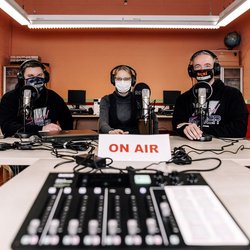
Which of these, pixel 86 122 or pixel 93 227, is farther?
pixel 86 122

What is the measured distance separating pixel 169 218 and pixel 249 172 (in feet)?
1.63

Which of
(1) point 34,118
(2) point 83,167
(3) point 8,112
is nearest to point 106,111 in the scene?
(1) point 34,118

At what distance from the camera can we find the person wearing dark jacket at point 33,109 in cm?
207

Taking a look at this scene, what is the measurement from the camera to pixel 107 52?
578cm

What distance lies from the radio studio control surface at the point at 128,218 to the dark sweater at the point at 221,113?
128 cm

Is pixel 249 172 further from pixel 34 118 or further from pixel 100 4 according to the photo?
pixel 100 4

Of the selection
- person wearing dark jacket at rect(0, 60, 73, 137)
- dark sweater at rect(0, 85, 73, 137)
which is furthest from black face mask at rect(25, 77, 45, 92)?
dark sweater at rect(0, 85, 73, 137)

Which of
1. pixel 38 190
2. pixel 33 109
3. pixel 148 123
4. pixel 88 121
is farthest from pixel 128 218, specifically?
pixel 88 121

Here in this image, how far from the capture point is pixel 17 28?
574 centimetres

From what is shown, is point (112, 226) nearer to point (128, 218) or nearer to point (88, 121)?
point (128, 218)

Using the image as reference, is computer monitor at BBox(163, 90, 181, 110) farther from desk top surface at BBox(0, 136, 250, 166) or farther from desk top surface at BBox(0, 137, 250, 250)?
desk top surface at BBox(0, 137, 250, 250)

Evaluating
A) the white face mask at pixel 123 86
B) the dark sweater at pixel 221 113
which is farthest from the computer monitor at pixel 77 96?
the dark sweater at pixel 221 113

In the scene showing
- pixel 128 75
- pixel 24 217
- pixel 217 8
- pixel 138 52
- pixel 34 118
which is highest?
pixel 217 8

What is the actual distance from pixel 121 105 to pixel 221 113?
852mm
